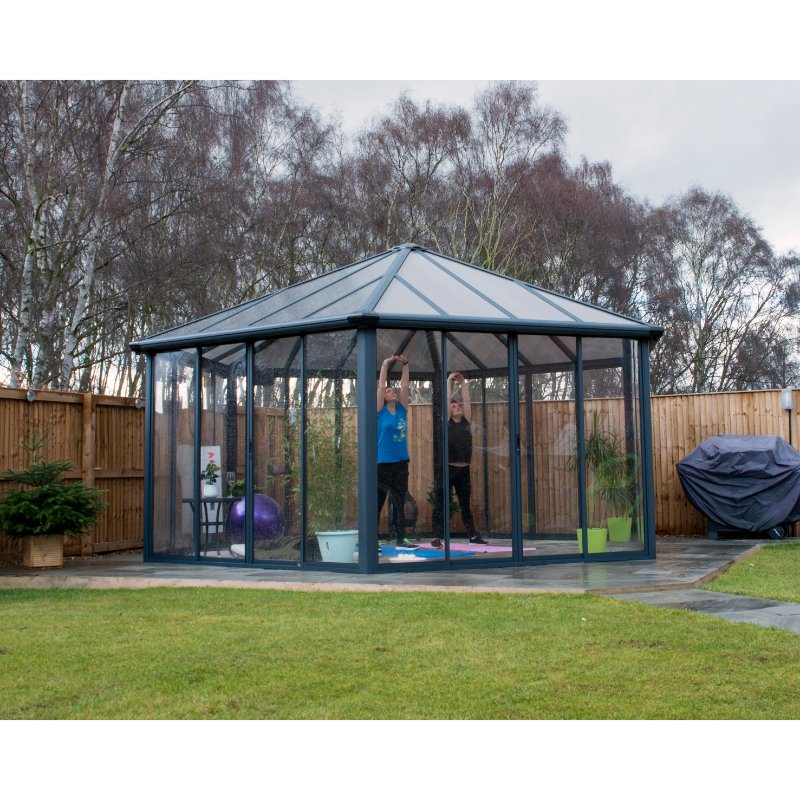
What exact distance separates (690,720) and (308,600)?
3436 millimetres

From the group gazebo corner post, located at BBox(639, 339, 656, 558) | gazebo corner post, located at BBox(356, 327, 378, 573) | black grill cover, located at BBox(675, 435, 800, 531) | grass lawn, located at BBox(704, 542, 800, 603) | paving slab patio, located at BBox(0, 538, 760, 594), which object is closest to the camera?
grass lawn, located at BBox(704, 542, 800, 603)

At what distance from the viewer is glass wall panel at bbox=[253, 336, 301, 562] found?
8.12m

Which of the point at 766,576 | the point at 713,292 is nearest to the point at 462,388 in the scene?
the point at 766,576

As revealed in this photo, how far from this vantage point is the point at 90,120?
44.9ft

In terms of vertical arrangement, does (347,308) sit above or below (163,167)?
below

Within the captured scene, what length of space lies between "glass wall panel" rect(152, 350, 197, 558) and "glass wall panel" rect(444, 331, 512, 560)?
2.58 m

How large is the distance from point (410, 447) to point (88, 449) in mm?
4005

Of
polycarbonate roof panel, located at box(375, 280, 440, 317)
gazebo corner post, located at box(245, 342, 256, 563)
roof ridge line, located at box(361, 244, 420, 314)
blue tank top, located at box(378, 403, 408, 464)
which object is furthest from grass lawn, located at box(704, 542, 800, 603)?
Answer: gazebo corner post, located at box(245, 342, 256, 563)

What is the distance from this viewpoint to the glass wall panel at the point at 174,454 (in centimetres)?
880

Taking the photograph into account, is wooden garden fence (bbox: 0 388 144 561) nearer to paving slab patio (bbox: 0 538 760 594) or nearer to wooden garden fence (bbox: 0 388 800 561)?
wooden garden fence (bbox: 0 388 800 561)

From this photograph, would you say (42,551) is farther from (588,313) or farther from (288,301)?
(588,313)

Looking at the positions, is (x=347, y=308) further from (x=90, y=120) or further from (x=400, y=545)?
(x=90, y=120)

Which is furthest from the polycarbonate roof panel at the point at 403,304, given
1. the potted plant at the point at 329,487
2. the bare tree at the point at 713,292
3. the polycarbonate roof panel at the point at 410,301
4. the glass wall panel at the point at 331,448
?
the bare tree at the point at 713,292
